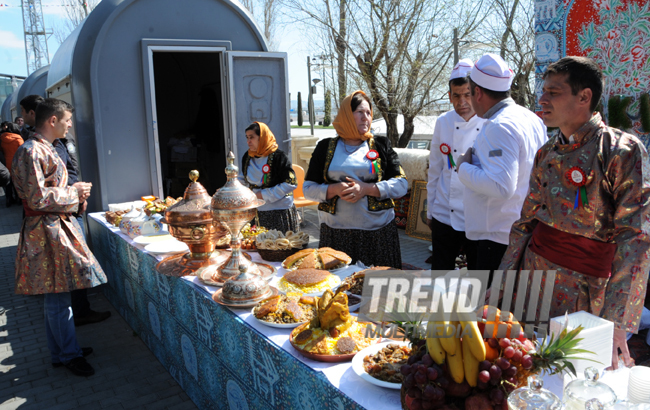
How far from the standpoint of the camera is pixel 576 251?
178 cm

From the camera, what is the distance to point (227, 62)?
573 centimetres

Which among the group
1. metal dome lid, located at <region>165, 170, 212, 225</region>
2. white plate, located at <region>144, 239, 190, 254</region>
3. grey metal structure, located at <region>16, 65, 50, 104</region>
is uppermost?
grey metal structure, located at <region>16, 65, 50, 104</region>

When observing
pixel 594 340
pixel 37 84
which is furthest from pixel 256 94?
pixel 37 84

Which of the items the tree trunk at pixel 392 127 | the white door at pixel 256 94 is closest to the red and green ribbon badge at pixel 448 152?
the white door at pixel 256 94

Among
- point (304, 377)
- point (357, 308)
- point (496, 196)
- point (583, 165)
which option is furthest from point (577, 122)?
point (304, 377)

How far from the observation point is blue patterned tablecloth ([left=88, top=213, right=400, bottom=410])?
1627 mm

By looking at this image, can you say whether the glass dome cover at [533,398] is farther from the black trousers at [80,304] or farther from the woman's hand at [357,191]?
the black trousers at [80,304]

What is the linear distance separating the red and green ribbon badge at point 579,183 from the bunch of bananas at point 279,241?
168cm

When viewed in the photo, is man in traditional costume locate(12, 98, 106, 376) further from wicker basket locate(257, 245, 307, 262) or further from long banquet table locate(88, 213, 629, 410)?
wicker basket locate(257, 245, 307, 262)

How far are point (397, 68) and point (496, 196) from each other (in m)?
9.19

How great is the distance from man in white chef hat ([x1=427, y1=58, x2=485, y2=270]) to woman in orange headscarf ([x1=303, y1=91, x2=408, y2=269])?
0.92ft

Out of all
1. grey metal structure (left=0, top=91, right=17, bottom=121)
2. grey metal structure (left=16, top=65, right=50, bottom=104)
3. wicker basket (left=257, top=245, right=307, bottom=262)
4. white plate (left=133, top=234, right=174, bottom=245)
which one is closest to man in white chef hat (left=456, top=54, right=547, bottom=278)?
wicker basket (left=257, top=245, right=307, bottom=262)

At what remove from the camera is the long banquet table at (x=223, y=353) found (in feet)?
5.16

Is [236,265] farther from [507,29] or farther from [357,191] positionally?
[507,29]
